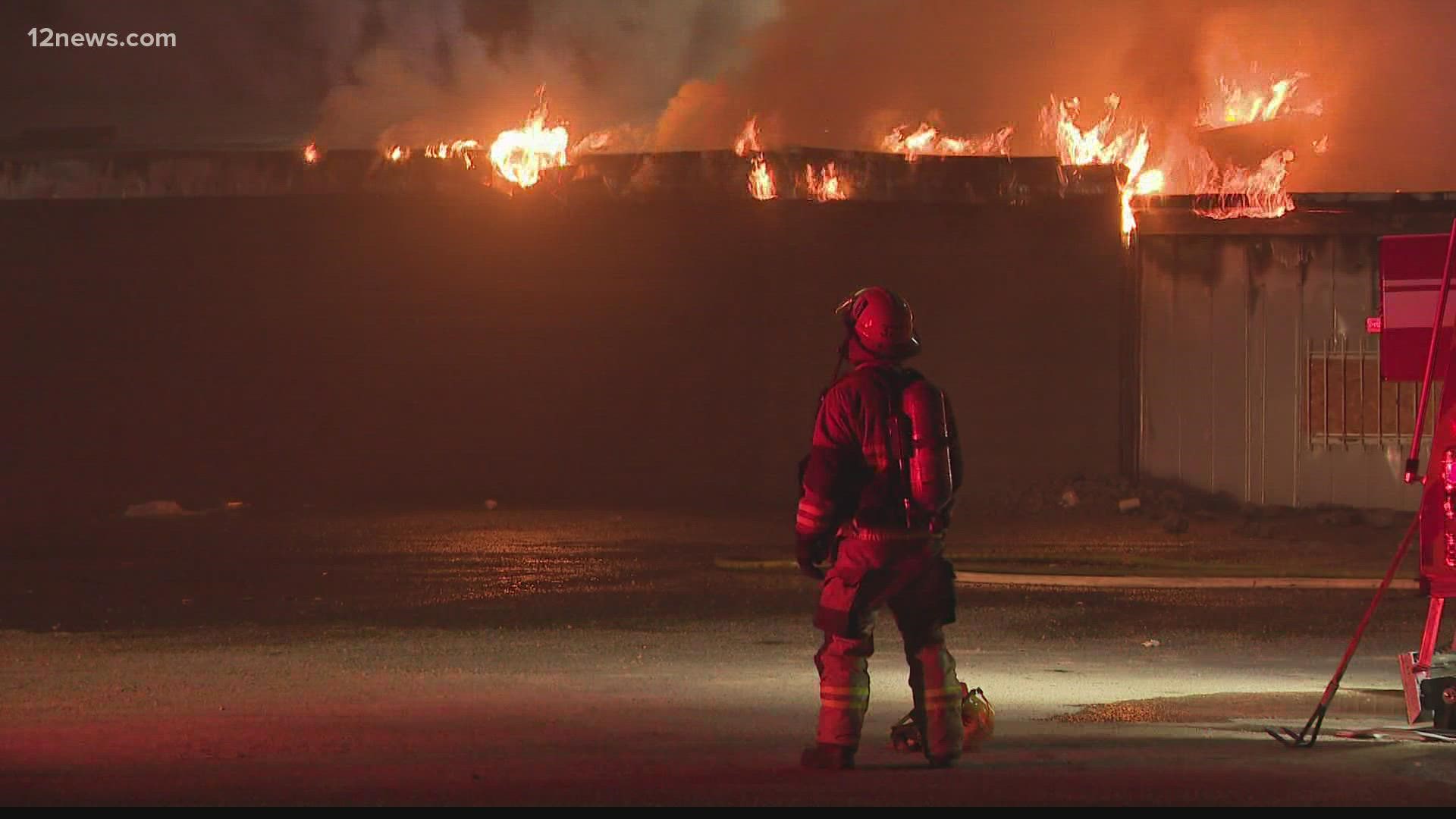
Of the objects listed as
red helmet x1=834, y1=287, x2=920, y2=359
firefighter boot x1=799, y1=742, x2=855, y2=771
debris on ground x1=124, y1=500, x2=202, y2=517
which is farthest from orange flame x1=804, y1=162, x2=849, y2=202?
firefighter boot x1=799, y1=742, x2=855, y2=771

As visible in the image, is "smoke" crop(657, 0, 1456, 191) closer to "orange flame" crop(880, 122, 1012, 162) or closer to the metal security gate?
"orange flame" crop(880, 122, 1012, 162)

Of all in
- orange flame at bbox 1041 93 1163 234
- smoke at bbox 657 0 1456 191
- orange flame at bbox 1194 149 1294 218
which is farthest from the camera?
smoke at bbox 657 0 1456 191

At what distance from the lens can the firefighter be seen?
737 centimetres

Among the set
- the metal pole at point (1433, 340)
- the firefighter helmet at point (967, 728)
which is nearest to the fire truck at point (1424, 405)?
the metal pole at point (1433, 340)

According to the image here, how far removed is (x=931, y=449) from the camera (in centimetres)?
736

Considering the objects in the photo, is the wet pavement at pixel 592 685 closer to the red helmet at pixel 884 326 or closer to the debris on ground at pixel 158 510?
the red helmet at pixel 884 326

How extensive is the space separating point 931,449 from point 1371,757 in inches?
80.5

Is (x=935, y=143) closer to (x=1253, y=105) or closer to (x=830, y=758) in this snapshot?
(x=1253, y=105)

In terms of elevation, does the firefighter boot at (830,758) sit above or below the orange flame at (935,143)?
below

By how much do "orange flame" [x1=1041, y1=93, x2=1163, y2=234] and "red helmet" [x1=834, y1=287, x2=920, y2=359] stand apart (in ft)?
55.7

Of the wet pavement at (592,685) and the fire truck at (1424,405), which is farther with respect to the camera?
the fire truck at (1424,405)

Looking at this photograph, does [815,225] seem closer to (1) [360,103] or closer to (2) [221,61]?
(1) [360,103]

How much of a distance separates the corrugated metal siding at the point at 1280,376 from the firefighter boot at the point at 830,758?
17123 mm

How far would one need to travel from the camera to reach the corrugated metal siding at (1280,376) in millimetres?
23406
